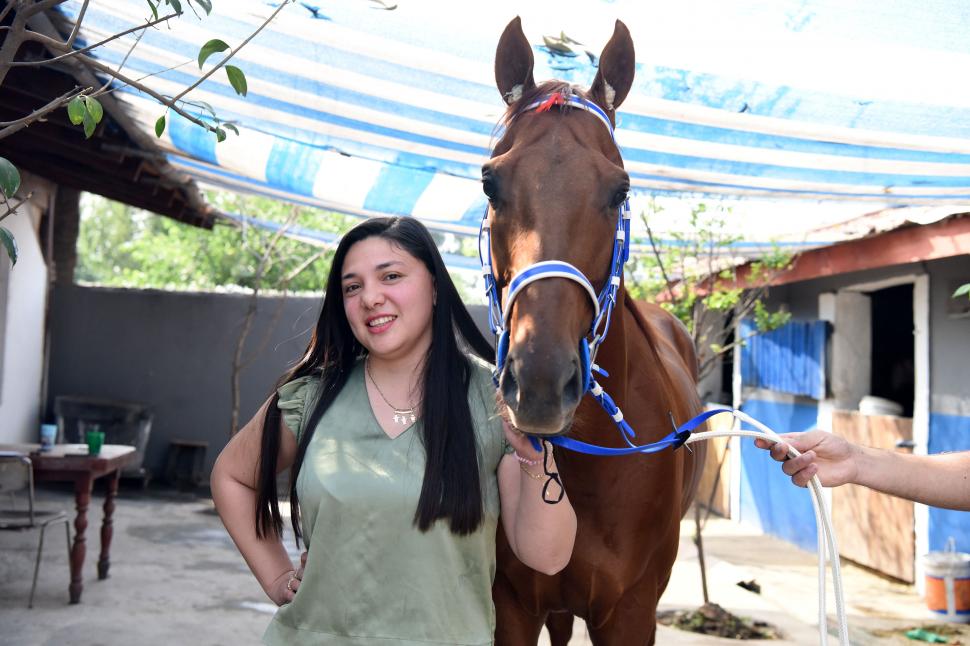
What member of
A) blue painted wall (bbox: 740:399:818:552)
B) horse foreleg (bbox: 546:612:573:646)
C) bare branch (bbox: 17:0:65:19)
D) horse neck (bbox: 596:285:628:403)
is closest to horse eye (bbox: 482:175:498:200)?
horse neck (bbox: 596:285:628:403)

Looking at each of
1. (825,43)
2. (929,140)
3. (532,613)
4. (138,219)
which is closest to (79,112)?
(532,613)

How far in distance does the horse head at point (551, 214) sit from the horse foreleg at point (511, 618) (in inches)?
36.7

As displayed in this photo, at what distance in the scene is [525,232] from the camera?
183 centimetres

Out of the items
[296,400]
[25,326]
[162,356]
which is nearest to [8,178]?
[296,400]

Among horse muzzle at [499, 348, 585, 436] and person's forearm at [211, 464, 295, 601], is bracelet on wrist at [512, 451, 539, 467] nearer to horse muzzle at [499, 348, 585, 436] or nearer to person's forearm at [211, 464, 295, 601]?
horse muzzle at [499, 348, 585, 436]

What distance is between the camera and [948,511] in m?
6.01

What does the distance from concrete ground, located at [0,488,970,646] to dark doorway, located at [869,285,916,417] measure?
1.75 metres

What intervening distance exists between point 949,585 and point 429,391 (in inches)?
190

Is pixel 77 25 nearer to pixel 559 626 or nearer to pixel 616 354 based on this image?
pixel 616 354

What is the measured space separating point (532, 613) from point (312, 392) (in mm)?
957

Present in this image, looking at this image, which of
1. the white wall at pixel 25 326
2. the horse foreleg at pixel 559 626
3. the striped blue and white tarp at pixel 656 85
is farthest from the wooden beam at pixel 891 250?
the white wall at pixel 25 326

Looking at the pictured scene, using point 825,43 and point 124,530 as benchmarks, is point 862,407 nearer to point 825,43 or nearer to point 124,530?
point 825,43

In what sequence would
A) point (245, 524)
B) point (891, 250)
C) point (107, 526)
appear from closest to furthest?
point (245, 524)
point (107, 526)
point (891, 250)

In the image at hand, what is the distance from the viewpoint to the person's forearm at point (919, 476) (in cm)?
184
